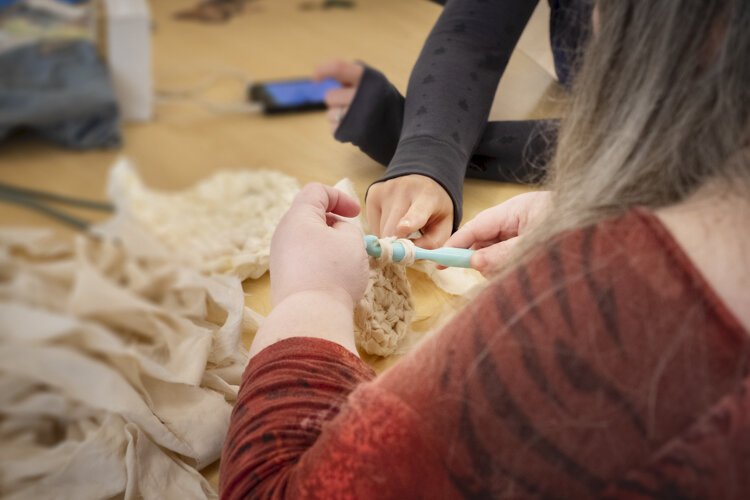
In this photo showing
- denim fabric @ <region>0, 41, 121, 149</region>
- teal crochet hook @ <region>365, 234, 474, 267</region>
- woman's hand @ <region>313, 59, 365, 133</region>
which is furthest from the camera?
teal crochet hook @ <region>365, 234, 474, 267</region>

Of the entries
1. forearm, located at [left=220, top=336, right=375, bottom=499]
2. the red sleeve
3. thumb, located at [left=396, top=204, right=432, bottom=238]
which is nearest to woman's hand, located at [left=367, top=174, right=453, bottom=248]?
thumb, located at [left=396, top=204, right=432, bottom=238]

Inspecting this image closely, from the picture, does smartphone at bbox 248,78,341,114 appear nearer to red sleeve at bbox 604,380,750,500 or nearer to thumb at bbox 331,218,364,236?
thumb at bbox 331,218,364,236

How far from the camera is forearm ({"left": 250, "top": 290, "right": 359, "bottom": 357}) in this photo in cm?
45

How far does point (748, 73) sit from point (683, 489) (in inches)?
7.3

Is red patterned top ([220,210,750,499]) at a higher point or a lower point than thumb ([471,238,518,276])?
higher

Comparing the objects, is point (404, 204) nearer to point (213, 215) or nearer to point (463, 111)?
point (463, 111)

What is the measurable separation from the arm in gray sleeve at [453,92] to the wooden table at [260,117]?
0.01 m

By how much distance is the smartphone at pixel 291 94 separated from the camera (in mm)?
336

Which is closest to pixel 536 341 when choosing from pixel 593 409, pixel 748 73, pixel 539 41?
pixel 593 409

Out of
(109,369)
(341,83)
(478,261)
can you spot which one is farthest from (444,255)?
(109,369)

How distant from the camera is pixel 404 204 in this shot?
1.67 feet

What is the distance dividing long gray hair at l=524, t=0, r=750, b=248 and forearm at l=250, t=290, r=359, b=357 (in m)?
0.14

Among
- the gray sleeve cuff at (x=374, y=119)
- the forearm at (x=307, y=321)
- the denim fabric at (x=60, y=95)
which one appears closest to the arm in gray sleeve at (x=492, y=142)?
the gray sleeve cuff at (x=374, y=119)

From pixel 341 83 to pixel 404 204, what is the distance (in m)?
0.12
